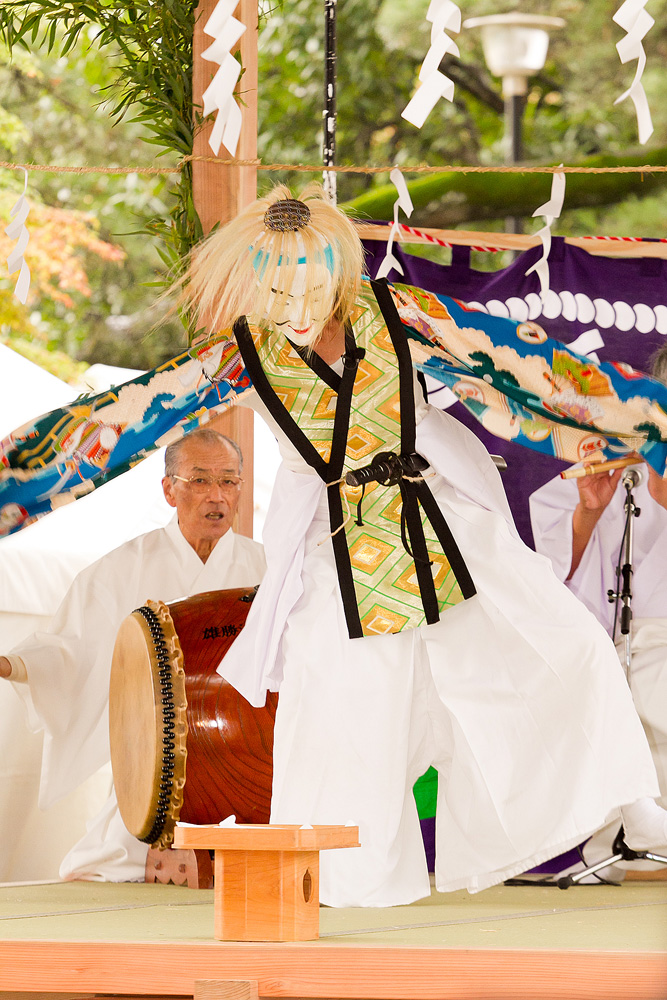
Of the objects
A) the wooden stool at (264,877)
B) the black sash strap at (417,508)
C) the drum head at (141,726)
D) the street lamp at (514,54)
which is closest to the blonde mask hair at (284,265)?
the black sash strap at (417,508)

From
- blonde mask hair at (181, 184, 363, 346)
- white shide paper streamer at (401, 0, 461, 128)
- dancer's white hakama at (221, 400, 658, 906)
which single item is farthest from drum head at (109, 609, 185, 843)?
white shide paper streamer at (401, 0, 461, 128)

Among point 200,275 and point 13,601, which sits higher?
point 200,275

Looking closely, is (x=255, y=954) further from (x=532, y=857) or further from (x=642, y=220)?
(x=642, y=220)

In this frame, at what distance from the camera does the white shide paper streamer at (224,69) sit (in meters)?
2.77

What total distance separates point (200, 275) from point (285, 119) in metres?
8.70

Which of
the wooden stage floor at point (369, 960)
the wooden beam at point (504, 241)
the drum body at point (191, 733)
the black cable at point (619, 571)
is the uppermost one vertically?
the wooden beam at point (504, 241)

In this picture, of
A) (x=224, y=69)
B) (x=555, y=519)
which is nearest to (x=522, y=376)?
(x=224, y=69)

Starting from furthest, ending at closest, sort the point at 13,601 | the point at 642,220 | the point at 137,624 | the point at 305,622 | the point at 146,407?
1. the point at 642,220
2. the point at 13,601
3. the point at 137,624
4. the point at 146,407
5. the point at 305,622

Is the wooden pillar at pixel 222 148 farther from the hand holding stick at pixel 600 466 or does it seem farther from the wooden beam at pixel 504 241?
the hand holding stick at pixel 600 466

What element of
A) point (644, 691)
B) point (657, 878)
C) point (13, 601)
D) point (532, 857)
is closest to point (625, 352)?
point (644, 691)

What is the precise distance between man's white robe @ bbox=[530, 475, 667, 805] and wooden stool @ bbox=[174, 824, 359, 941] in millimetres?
Answer: 1944

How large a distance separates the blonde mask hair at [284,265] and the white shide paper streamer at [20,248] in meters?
0.70

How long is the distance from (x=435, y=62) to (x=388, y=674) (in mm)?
1312

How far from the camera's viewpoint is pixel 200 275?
9.48 feet
